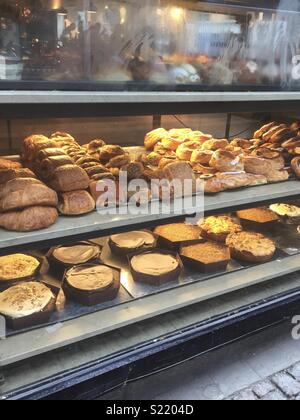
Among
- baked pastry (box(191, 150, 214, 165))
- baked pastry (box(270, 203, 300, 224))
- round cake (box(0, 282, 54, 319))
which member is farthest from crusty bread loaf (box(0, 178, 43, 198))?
baked pastry (box(270, 203, 300, 224))

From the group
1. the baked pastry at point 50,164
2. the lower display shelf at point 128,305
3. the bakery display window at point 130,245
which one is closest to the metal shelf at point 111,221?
the bakery display window at point 130,245

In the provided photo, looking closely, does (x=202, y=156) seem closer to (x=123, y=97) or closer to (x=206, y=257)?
(x=206, y=257)

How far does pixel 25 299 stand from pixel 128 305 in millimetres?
504

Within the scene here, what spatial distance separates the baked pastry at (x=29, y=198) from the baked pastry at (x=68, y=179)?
0.08 meters

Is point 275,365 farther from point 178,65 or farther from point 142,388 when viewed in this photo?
point 178,65

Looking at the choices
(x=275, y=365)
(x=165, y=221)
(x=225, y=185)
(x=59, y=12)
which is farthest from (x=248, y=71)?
(x=275, y=365)

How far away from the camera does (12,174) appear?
1705 mm

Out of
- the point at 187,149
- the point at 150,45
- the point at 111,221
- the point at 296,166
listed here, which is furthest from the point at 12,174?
the point at 296,166

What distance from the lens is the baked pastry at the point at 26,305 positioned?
69.1 inches

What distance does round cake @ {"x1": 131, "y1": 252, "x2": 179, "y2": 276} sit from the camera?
6.97 feet

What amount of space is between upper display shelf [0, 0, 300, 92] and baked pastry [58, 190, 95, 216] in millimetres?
458

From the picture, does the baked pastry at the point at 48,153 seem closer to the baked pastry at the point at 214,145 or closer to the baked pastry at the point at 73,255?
the baked pastry at the point at 73,255

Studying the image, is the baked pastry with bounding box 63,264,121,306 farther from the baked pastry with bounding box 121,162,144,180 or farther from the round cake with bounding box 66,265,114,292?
the baked pastry with bounding box 121,162,144,180
